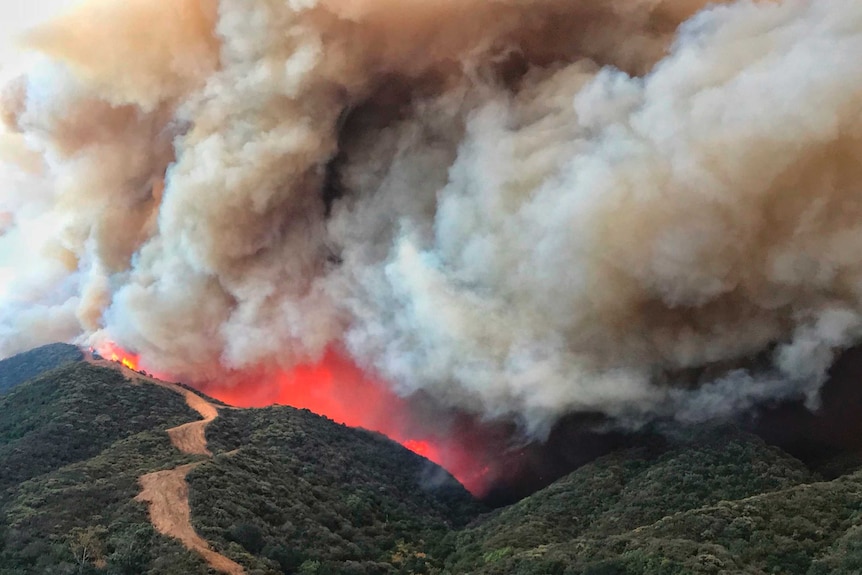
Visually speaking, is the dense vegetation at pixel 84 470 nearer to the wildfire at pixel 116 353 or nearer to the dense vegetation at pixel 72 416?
the dense vegetation at pixel 72 416

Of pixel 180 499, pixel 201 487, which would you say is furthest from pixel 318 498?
pixel 180 499

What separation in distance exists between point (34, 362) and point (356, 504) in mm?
30170

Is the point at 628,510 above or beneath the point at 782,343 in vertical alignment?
beneath

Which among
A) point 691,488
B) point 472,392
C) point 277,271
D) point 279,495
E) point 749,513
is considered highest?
point 277,271

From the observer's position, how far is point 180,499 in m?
26.0

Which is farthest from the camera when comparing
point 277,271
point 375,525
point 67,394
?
Result: point 277,271

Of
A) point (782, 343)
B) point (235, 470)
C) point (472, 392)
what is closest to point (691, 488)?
point (782, 343)

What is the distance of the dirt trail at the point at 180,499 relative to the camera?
2303 cm

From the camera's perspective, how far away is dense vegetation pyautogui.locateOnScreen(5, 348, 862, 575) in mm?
21969

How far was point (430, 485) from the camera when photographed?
37.0m

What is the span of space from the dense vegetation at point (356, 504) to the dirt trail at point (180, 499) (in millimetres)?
381

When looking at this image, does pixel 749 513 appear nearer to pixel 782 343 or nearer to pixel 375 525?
pixel 782 343

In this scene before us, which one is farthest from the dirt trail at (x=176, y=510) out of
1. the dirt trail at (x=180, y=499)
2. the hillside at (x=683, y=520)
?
the hillside at (x=683, y=520)

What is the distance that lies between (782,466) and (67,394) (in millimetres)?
31693
